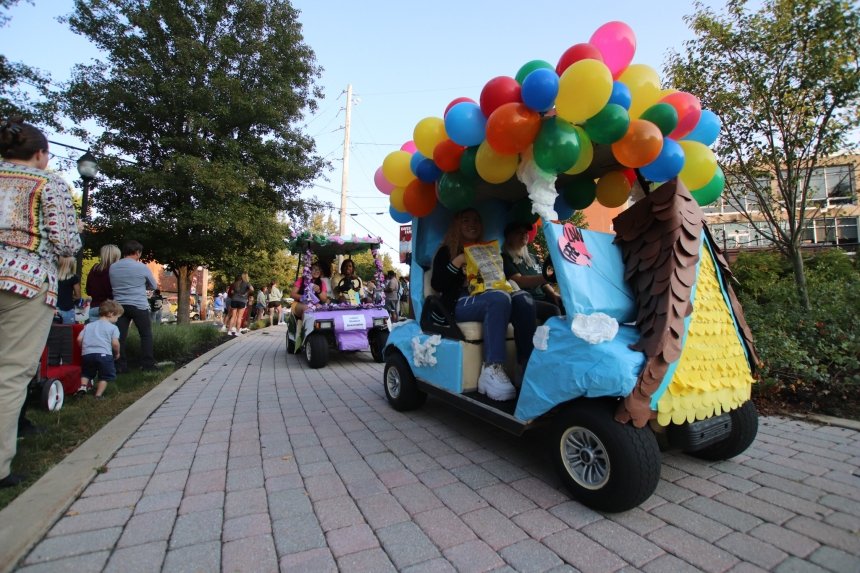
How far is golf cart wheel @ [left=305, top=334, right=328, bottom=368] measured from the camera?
6.43 meters

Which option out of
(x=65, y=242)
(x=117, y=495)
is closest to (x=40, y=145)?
(x=65, y=242)

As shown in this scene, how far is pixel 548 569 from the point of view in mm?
1709

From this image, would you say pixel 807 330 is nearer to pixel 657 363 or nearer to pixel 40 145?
pixel 657 363

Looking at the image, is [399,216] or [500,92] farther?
[399,216]

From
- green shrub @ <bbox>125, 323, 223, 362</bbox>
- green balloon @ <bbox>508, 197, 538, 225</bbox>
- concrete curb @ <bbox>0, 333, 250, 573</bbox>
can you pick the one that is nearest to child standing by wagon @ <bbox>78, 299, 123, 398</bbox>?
concrete curb @ <bbox>0, 333, 250, 573</bbox>

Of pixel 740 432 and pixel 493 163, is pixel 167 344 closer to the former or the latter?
pixel 493 163

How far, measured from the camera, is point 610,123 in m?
2.35

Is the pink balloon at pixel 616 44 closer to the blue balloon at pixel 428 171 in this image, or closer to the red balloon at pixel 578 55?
the red balloon at pixel 578 55

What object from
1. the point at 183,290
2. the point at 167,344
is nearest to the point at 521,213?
the point at 167,344

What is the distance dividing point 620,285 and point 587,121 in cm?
100

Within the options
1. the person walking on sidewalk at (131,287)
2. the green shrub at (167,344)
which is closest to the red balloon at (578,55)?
the person walking on sidewalk at (131,287)

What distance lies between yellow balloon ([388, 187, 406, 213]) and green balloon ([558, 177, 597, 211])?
1.46m

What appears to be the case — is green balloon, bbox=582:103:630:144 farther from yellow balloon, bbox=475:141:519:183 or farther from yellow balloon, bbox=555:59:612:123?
yellow balloon, bbox=475:141:519:183

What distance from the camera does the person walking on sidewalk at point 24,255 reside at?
2303mm
